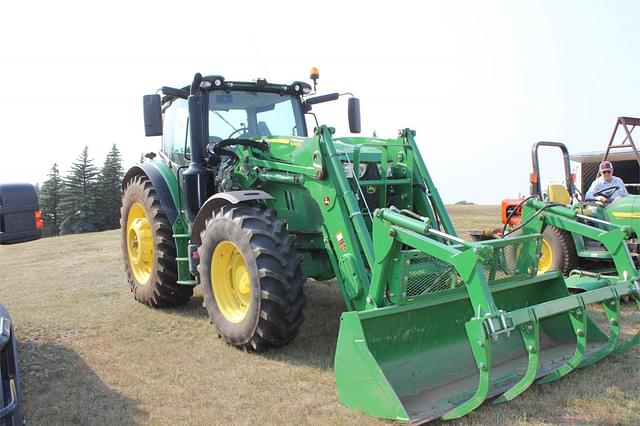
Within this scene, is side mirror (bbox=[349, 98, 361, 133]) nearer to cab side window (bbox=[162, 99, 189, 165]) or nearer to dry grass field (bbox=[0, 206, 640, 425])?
cab side window (bbox=[162, 99, 189, 165])

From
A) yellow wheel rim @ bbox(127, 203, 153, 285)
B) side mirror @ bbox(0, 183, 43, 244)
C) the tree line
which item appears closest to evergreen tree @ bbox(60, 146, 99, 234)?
the tree line

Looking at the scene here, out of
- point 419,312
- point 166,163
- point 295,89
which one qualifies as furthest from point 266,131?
point 419,312

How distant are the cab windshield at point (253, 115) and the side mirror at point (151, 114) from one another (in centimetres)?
57

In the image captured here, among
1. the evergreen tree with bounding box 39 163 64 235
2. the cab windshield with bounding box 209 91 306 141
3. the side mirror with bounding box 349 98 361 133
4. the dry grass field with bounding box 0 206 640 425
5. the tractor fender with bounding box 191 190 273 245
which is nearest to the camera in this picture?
the dry grass field with bounding box 0 206 640 425

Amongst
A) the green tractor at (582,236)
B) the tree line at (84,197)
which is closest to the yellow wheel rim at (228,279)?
the green tractor at (582,236)

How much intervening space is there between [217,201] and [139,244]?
2115 mm

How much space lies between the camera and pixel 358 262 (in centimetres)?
434

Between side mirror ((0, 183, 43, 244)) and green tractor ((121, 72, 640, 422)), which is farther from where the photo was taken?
green tractor ((121, 72, 640, 422))

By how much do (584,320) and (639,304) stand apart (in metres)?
0.83

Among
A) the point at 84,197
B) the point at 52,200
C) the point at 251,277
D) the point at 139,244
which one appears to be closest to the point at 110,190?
the point at 84,197

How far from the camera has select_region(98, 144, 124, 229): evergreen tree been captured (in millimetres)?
44688

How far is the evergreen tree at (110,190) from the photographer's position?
147 feet

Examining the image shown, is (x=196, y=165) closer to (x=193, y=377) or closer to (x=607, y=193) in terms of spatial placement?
(x=193, y=377)

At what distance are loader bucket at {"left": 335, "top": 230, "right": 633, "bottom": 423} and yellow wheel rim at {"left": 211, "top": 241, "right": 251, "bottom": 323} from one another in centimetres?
158
